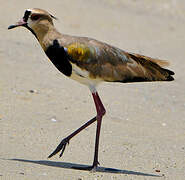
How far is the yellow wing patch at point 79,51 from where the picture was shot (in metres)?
6.98

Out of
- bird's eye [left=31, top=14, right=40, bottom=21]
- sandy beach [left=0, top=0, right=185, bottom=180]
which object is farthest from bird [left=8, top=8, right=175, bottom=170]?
sandy beach [left=0, top=0, right=185, bottom=180]

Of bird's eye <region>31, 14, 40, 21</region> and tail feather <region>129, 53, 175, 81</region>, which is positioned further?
tail feather <region>129, 53, 175, 81</region>

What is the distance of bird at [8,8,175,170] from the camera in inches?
275

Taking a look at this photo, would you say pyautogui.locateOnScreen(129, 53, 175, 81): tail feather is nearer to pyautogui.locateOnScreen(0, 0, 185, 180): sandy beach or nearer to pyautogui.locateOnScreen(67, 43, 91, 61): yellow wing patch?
pyautogui.locateOnScreen(67, 43, 91, 61): yellow wing patch

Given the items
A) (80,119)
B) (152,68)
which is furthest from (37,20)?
(80,119)

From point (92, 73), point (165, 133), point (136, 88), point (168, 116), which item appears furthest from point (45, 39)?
point (136, 88)

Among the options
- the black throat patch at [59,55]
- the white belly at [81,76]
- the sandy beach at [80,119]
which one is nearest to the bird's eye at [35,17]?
the black throat patch at [59,55]

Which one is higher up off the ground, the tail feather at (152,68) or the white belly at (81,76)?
the tail feather at (152,68)

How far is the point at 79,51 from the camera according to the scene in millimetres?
7027

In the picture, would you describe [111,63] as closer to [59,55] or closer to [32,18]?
[59,55]

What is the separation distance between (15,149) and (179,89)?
6.02 metres

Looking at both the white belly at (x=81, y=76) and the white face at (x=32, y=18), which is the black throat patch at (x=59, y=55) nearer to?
the white belly at (x=81, y=76)

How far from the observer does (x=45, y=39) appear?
23.1ft

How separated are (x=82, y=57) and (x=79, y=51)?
0.09 meters
